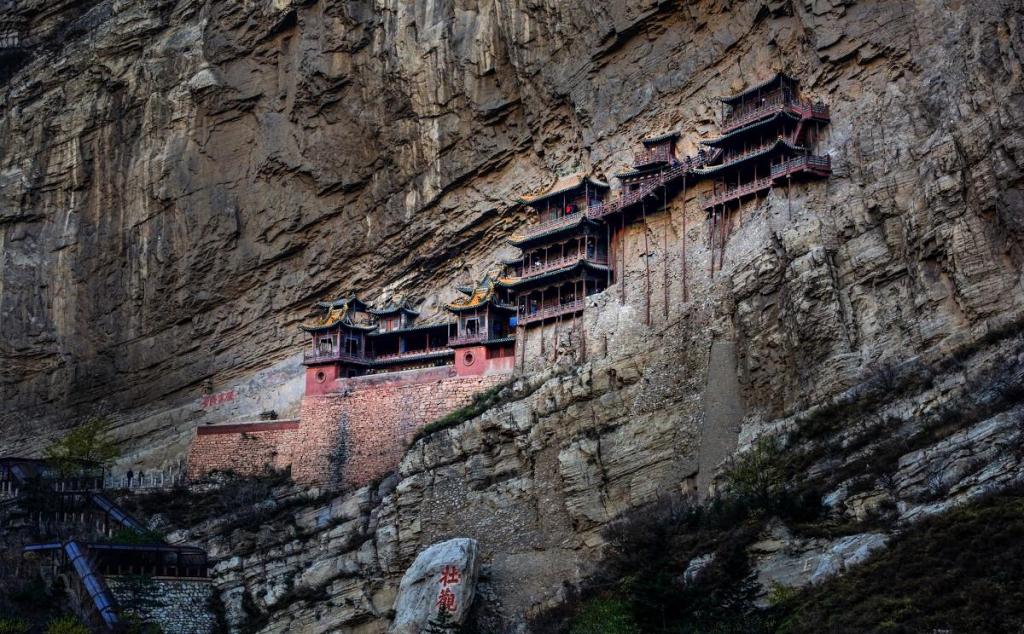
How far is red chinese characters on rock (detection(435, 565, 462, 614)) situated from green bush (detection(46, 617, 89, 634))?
408 inches

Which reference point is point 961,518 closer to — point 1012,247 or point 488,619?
point 1012,247

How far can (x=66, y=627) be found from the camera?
36.3m

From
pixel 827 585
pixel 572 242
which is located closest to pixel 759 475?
pixel 827 585

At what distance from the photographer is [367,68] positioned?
52.0m

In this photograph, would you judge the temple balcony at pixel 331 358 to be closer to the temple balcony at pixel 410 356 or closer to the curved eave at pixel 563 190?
the temple balcony at pixel 410 356

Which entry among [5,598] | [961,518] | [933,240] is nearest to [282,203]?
[5,598]

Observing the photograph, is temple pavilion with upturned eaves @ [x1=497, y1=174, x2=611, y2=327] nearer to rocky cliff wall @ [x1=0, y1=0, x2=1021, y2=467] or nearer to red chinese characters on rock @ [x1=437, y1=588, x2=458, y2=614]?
rocky cliff wall @ [x1=0, y1=0, x2=1021, y2=467]

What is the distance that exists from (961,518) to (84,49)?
46.9 m

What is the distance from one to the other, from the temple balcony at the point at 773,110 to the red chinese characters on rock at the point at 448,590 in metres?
15.1

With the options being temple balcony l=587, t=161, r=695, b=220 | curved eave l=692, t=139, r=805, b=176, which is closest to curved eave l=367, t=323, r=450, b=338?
temple balcony l=587, t=161, r=695, b=220

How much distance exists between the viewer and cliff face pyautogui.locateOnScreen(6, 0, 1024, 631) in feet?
103

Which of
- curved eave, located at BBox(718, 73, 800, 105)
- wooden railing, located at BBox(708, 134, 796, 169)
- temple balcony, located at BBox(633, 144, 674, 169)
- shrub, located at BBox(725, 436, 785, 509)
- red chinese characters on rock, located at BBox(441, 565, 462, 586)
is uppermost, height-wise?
curved eave, located at BBox(718, 73, 800, 105)

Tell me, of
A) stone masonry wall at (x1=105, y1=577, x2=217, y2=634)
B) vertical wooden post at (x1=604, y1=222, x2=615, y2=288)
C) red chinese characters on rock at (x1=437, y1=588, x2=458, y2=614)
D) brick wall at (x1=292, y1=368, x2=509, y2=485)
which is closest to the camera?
red chinese characters on rock at (x1=437, y1=588, x2=458, y2=614)

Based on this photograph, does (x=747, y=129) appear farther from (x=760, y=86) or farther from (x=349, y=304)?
(x=349, y=304)
